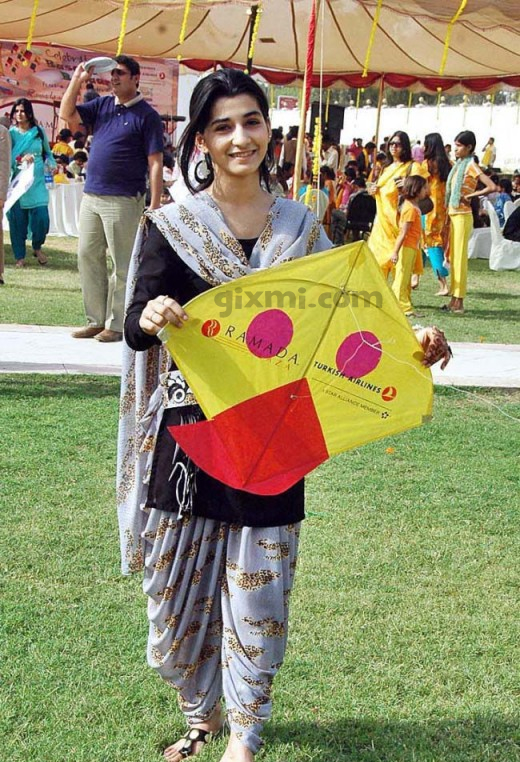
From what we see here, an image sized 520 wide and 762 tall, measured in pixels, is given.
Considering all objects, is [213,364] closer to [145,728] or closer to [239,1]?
[145,728]

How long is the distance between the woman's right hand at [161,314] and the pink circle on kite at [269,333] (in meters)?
0.17

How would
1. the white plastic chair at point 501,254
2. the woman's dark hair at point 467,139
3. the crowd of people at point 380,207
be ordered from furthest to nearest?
1. the white plastic chair at point 501,254
2. the woman's dark hair at point 467,139
3. the crowd of people at point 380,207

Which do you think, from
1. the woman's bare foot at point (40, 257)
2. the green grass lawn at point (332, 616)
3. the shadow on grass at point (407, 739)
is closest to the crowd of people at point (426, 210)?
the woman's bare foot at point (40, 257)

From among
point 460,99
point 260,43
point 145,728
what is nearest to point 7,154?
point 260,43

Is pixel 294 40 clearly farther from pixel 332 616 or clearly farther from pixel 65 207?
pixel 332 616

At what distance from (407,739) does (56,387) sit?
14.2 feet

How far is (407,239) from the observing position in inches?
400

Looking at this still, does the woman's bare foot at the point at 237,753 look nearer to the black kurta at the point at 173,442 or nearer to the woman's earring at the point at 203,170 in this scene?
the black kurta at the point at 173,442

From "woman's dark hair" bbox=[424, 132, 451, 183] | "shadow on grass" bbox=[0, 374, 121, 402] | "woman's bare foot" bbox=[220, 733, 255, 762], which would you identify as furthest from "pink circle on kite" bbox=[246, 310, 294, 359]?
"woman's dark hair" bbox=[424, 132, 451, 183]

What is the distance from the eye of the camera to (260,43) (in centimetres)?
1562

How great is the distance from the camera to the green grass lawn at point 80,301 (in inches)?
367

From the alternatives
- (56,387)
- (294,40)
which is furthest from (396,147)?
(294,40)

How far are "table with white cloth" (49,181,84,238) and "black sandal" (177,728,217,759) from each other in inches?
556

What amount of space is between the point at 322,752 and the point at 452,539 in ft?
5.86
